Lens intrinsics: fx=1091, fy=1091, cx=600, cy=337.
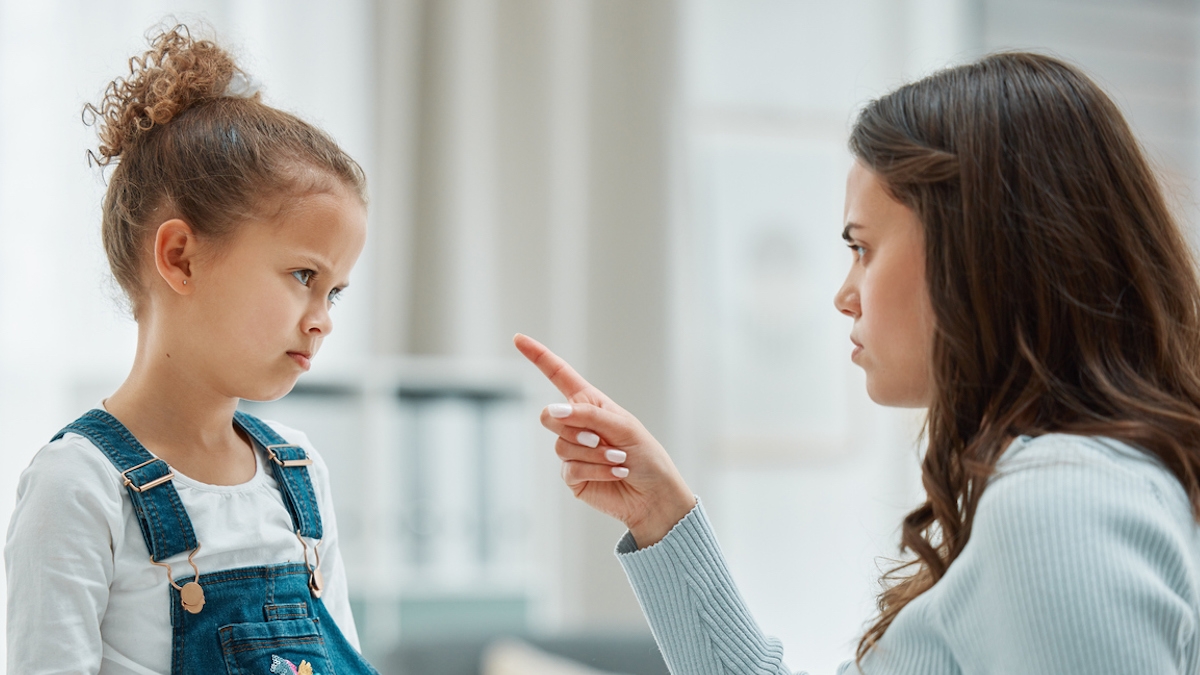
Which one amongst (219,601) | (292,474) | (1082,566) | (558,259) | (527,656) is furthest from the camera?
(558,259)

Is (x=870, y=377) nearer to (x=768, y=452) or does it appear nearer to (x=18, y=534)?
(x=18, y=534)

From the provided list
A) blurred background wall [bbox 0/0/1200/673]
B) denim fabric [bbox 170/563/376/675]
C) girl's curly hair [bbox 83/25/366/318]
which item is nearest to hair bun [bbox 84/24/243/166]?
girl's curly hair [bbox 83/25/366/318]

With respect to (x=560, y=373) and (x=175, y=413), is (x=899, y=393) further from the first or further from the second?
(x=175, y=413)

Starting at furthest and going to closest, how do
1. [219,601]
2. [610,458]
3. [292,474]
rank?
[610,458] → [292,474] → [219,601]

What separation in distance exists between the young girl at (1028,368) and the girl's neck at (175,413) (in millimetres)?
286

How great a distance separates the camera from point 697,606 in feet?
3.69

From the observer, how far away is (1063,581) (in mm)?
729

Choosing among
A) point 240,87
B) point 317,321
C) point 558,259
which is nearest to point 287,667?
point 317,321

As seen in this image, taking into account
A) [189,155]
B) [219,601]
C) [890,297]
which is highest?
[189,155]

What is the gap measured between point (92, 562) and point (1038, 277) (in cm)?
74

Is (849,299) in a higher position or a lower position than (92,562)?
higher

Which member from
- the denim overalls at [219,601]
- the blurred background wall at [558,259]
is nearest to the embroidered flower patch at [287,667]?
the denim overalls at [219,601]

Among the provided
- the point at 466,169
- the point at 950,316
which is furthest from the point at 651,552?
the point at 466,169

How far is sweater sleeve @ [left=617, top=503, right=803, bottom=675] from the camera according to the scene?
112 centimetres
